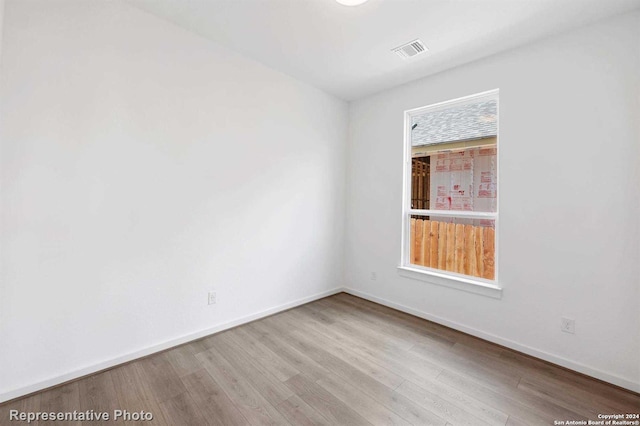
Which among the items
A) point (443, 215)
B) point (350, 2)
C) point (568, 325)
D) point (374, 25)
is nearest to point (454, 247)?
point (443, 215)

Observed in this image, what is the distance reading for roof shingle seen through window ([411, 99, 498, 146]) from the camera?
2.80m

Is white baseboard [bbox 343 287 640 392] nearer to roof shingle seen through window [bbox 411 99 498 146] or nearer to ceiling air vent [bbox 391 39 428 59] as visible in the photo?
roof shingle seen through window [bbox 411 99 498 146]

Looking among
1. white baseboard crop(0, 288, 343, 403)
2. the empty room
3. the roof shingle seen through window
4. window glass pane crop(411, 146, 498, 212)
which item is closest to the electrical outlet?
the empty room

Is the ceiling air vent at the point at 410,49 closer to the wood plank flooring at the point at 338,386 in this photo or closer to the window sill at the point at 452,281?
the window sill at the point at 452,281

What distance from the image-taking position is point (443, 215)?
3.13 m

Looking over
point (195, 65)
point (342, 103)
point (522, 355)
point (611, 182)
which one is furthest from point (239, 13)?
point (522, 355)

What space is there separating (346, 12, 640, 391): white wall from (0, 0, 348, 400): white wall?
2226 mm

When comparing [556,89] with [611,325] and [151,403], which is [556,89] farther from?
[151,403]

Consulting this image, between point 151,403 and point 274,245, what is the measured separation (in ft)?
5.74

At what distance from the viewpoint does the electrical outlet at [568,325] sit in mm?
2211

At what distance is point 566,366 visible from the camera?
2.22m

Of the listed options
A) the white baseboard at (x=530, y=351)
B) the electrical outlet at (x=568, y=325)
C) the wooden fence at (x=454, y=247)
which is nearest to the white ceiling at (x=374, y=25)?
the wooden fence at (x=454, y=247)

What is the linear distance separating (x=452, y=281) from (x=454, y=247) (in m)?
0.39

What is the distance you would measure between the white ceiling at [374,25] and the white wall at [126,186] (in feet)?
0.85
